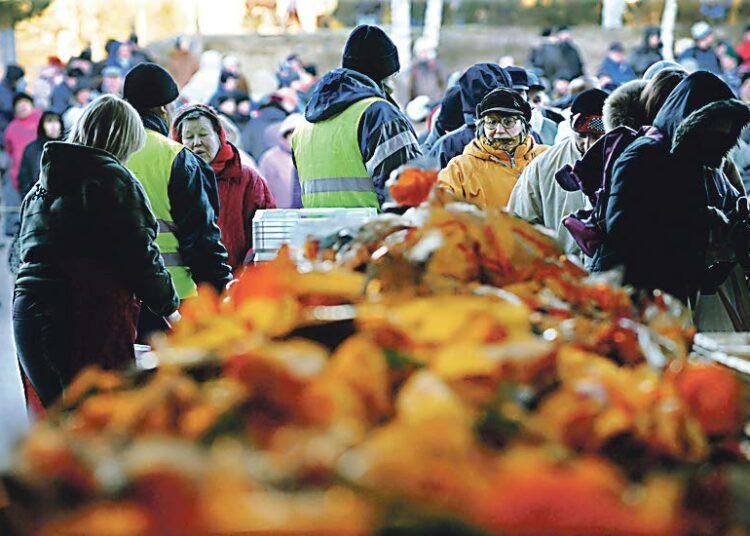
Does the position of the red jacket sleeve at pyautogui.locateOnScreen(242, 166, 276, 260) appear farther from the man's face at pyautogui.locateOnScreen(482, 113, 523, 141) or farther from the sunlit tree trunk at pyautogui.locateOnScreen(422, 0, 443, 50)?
the sunlit tree trunk at pyautogui.locateOnScreen(422, 0, 443, 50)

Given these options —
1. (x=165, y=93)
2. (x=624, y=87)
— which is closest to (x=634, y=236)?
(x=624, y=87)

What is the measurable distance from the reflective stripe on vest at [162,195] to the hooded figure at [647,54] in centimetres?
1225

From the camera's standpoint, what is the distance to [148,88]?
16.2 ft

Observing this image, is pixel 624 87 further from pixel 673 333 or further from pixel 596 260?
pixel 673 333

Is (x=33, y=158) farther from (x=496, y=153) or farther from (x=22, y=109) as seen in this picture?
(x=496, y=153)

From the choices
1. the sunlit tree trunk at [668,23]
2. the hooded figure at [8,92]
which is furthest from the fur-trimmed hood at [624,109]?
the sunlit tree trunk at [668,23]

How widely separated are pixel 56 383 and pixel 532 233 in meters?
2.23

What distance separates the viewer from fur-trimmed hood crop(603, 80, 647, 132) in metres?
4.49

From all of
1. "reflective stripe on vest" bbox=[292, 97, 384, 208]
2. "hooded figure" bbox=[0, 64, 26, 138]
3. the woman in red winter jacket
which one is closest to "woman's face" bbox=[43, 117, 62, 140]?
"hooded figure" bbox=[0, 64, 26, 138]

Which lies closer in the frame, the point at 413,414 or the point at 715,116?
the point at 413,414

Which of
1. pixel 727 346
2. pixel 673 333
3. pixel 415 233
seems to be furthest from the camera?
pixel 727 346

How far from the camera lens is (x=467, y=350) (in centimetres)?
144

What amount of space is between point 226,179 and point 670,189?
7.36 ft

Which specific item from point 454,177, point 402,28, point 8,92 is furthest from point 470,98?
point 402,28
